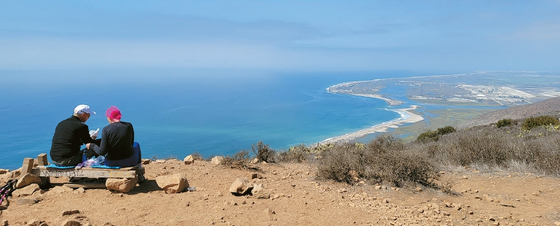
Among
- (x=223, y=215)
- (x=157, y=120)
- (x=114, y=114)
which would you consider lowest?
(x=157, y=120)

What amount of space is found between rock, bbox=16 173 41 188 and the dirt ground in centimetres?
33

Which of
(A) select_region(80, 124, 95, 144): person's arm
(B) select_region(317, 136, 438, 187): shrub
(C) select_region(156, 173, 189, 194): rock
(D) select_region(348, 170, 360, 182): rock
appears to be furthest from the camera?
(D) select_region(348, 170, 360, 182): rock

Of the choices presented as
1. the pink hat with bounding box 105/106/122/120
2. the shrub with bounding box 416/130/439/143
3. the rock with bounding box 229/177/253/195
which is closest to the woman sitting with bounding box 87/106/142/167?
the pink hat with bounding box 105/106/122/120

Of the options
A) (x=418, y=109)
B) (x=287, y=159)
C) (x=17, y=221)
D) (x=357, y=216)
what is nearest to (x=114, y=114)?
(x=17, y=221)

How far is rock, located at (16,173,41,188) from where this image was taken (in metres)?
5.28

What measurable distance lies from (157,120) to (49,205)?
79568 mm

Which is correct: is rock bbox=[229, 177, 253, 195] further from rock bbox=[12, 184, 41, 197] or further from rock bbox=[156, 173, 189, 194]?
rock bbox=[12, 184, 41, 197]

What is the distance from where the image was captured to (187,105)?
346 feet

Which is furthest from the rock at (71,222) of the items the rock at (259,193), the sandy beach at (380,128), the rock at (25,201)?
the sandy beach at (380,128)

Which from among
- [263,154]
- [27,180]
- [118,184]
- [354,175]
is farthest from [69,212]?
[263,154]

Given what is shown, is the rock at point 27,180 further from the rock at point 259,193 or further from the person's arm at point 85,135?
the rock at point 259,193

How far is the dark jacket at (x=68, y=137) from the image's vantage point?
17.3 feet

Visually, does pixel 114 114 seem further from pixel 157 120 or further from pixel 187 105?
pixel 187 105

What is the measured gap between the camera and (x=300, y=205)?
508cm
